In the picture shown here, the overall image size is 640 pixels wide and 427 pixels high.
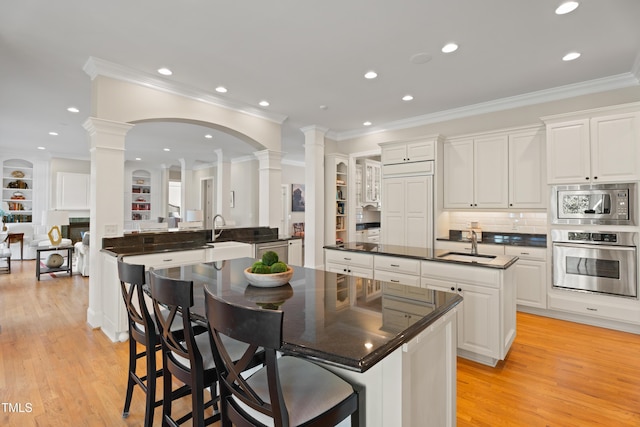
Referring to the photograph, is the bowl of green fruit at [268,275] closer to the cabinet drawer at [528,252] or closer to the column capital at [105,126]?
Result: the column capital at [105,126]

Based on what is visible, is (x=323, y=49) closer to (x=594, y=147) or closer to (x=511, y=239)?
(x=594, y=147)

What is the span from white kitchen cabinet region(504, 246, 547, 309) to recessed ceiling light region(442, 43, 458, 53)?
2.64 metres

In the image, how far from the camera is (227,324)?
3.34 feet

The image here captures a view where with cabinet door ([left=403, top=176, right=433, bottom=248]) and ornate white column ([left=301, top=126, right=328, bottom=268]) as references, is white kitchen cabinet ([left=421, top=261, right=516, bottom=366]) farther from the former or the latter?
ornate white column ([left=301, top=126, right=328, bottom=268])

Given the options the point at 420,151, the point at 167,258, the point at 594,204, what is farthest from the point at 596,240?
the point at 167,258

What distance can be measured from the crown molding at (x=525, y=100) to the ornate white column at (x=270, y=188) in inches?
82.4

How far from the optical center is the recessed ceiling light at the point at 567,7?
2422mm

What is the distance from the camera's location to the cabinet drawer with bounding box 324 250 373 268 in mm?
3268

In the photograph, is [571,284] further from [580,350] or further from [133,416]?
[133,416]

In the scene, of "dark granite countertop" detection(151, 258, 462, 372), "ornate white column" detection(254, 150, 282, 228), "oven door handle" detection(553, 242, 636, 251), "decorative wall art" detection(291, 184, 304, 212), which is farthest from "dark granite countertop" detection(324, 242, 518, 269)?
"decorative wall art" detection(291, 184, 304, 212)

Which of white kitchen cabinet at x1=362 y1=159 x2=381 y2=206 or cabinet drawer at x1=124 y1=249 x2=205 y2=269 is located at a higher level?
white kitchen cabinet at x1=362 y1=159 x2=381 y2=206

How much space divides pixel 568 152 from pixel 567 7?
187cm

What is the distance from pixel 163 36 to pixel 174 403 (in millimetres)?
3068

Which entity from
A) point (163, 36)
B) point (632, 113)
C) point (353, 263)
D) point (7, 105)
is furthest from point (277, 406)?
point (7, 105)
